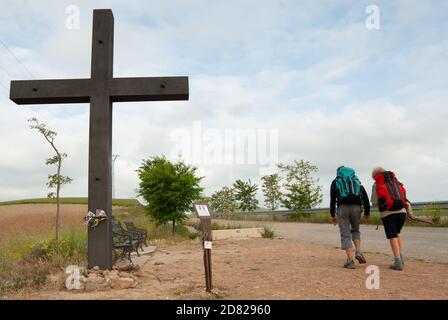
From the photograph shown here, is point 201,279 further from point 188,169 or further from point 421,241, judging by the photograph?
point 188,169

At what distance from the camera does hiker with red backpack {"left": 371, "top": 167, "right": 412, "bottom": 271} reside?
258 inches

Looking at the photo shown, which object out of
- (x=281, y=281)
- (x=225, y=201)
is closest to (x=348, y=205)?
(x=281, y=281)

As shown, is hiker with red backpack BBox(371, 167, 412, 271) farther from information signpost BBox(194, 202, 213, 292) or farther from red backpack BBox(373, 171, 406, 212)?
information signpost BBox(194, 202, 213, 292)

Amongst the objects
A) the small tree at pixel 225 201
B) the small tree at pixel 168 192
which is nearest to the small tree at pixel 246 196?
the small tree at pixel 225 201

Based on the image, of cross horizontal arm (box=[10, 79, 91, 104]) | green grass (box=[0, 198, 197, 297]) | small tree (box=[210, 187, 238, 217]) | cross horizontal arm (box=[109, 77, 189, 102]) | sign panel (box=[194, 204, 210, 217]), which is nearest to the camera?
sign panel (box=[194, 204, 210, 217])

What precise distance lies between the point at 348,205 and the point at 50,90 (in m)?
5.75

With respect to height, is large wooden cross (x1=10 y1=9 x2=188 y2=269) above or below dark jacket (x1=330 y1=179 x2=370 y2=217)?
above

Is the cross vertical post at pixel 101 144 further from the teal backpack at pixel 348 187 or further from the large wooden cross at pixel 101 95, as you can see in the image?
the teal backpack at pixel 348 187

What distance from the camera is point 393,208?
259 inches

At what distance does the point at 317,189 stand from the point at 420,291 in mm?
29672

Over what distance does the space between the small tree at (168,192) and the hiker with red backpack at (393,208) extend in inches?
438

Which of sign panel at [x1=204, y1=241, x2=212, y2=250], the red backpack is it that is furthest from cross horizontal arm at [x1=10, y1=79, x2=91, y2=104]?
the red backpack

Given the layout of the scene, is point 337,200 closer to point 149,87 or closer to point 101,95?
point 149,87

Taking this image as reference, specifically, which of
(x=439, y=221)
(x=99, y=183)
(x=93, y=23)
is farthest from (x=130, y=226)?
(x=439, y=221)
